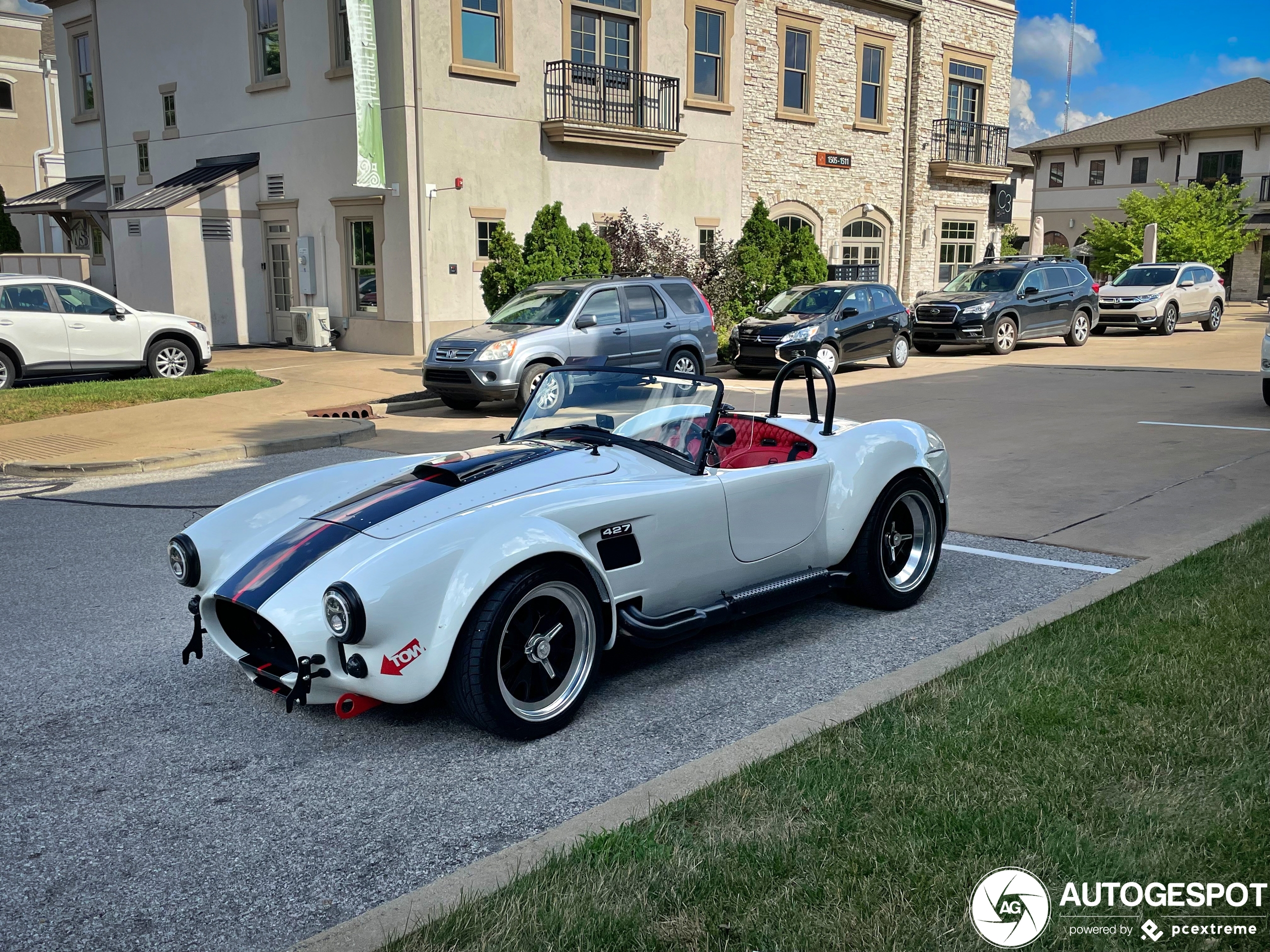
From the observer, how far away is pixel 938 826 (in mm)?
3395

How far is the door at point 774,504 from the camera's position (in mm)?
5148

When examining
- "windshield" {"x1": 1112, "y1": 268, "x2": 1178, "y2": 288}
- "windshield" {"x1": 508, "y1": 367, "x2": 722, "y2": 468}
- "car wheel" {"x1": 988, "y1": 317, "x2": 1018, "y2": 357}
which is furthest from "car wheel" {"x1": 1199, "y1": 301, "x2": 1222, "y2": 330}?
"windshield" {"x1": 508, "y1": 367, "x2": 722, "y2": 468}

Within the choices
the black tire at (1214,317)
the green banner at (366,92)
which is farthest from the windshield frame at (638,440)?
the black tire at (1214,317)

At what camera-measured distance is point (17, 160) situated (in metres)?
39.6

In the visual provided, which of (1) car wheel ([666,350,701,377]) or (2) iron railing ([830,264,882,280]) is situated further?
(2) iron railing ([830,264,882,280])

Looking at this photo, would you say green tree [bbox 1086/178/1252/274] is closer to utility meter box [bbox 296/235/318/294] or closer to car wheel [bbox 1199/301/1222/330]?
car wheel [bbox 1199/301/1222/330]

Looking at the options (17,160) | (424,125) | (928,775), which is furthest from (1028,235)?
(928,775)

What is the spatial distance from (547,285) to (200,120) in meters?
13.4

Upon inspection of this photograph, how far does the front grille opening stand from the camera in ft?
14.0

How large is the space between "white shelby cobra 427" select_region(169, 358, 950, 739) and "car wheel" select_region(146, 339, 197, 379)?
1331cm

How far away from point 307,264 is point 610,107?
7.20 m

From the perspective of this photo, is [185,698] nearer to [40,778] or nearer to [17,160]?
[40,778]

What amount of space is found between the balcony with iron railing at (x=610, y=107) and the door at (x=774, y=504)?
17.7 m

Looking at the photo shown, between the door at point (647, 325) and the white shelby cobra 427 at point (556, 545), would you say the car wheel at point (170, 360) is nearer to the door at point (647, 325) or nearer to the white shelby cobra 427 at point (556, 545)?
the door at point (647, 325)
